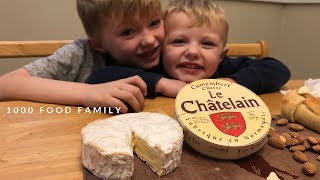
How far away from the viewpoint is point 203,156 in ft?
2.00

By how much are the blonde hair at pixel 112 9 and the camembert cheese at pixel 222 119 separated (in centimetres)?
34

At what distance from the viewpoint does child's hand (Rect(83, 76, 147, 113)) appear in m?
0.79

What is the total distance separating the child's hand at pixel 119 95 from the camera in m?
0.79

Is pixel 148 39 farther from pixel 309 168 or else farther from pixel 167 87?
pixel 309 168

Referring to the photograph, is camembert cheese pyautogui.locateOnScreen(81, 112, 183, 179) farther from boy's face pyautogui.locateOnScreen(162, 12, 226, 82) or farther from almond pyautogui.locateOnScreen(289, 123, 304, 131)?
boy's face pyautogui.locateOnScreen(162, 12, 226, 82)

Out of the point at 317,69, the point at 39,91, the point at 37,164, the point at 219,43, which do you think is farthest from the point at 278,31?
the point at 37,164

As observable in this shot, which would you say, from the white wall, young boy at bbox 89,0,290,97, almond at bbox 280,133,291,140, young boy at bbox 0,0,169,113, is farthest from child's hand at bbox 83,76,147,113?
the white wall

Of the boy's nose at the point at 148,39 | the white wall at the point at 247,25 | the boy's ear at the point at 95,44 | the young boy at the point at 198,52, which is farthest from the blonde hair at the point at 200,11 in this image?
the white wall at the point at 247,25

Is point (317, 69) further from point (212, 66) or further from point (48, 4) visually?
point (48, 4)

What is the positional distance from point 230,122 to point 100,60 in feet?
2.10

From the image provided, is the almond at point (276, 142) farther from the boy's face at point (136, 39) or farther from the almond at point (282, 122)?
the boy's face at point (136, 39)

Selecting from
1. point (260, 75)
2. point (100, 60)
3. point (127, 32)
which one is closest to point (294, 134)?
point (260, 75)

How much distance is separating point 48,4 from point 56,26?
12cm

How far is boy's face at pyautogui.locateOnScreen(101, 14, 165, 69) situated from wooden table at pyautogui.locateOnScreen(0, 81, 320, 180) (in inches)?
13.4
